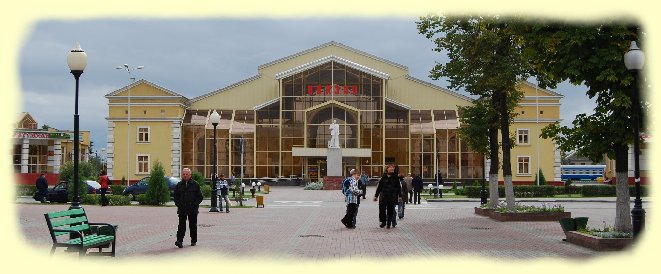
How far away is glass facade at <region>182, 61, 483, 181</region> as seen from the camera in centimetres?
6750

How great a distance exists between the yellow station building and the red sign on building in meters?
0.09

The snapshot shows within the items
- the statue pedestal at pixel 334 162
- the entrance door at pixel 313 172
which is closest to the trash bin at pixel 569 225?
the statue pedestal at pixel 334 162

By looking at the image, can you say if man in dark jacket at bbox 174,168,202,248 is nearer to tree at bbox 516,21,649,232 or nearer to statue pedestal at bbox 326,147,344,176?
tree at bbox 516,21,649,232

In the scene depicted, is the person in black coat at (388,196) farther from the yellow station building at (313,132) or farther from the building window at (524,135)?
the building window at (524,135)

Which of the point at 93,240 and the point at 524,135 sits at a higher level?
the point at 524,135

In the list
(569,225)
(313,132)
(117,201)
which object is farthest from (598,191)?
(569,225)

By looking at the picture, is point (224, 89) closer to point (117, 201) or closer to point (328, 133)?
point (328, 133)

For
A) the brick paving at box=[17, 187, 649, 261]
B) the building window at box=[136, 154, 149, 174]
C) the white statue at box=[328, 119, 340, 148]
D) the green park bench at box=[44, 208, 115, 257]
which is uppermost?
the white statue at box=[328, 119, 340, 148]

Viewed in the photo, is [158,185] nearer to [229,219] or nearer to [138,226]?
[229,219]

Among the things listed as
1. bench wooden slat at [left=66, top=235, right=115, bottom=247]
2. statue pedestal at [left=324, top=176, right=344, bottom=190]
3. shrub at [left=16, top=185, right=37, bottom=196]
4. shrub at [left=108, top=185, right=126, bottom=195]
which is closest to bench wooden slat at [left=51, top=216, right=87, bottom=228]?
bench wooden slat at [left=66, top=235, right=115, bottom=247]

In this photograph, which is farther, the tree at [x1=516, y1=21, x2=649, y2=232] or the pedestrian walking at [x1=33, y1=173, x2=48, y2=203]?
the pedestrian walking at [x1=33, y1=173, x2=48, y2=203]

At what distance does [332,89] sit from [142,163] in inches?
751

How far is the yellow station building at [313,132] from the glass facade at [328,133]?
0.09m

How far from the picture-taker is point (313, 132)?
6850 centimetres
